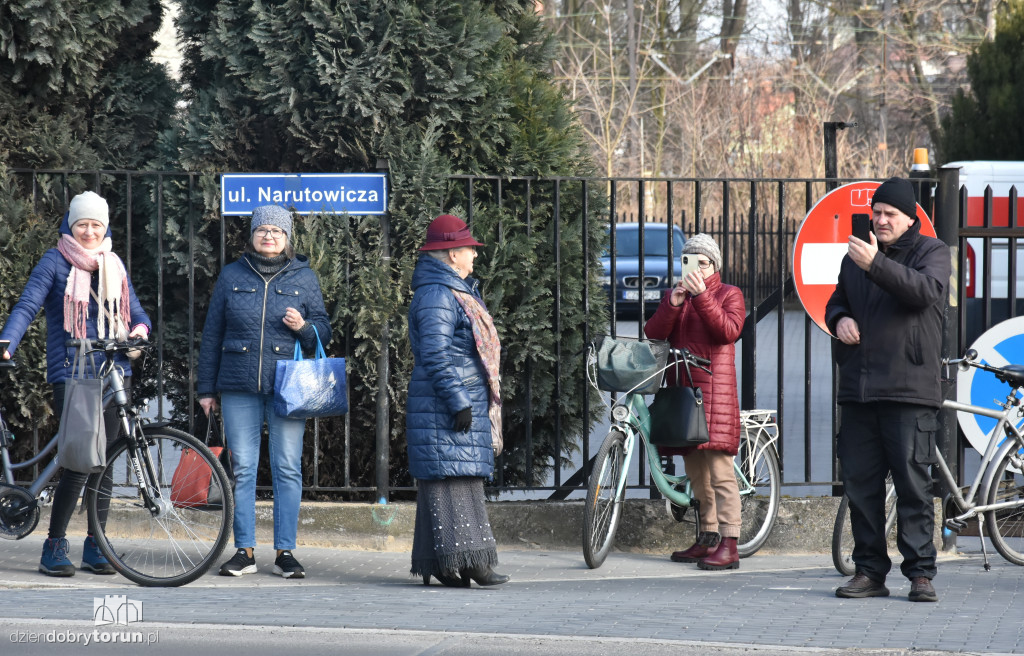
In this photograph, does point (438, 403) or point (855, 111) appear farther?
point (855, 111)

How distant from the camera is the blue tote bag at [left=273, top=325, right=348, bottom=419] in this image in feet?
20.1

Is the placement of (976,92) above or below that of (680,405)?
above

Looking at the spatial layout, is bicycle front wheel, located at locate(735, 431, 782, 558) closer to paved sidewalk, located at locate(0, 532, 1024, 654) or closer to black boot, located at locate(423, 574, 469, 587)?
paved sidewalk, located at locate(0, 532, 1024, 654)

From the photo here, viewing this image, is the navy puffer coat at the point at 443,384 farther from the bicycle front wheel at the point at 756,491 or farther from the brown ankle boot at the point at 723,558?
the bicycle front wheel at the point at 756,491

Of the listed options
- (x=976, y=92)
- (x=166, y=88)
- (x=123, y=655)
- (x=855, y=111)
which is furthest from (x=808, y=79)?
(x=123, y=655)

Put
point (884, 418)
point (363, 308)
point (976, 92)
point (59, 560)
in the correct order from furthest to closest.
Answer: point (976, 92) < point (363, 308) < point (59, 560) < point (884, 418)

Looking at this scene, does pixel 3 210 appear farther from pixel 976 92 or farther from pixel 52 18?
pixel 976 92

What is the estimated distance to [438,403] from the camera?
19.5 ft

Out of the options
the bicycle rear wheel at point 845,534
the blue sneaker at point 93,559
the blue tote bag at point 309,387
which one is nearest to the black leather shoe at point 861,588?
the bicycle rear wheel at point 845,534

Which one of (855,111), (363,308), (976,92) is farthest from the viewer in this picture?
(855,111)

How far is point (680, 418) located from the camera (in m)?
6.42

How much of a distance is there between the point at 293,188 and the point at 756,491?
3.08 meters

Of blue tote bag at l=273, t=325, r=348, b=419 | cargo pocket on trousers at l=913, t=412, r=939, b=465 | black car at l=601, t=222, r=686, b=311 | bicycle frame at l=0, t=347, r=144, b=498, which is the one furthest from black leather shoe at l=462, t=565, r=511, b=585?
black car at l=601, t=222, r=686, b=311

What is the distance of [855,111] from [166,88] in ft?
113
